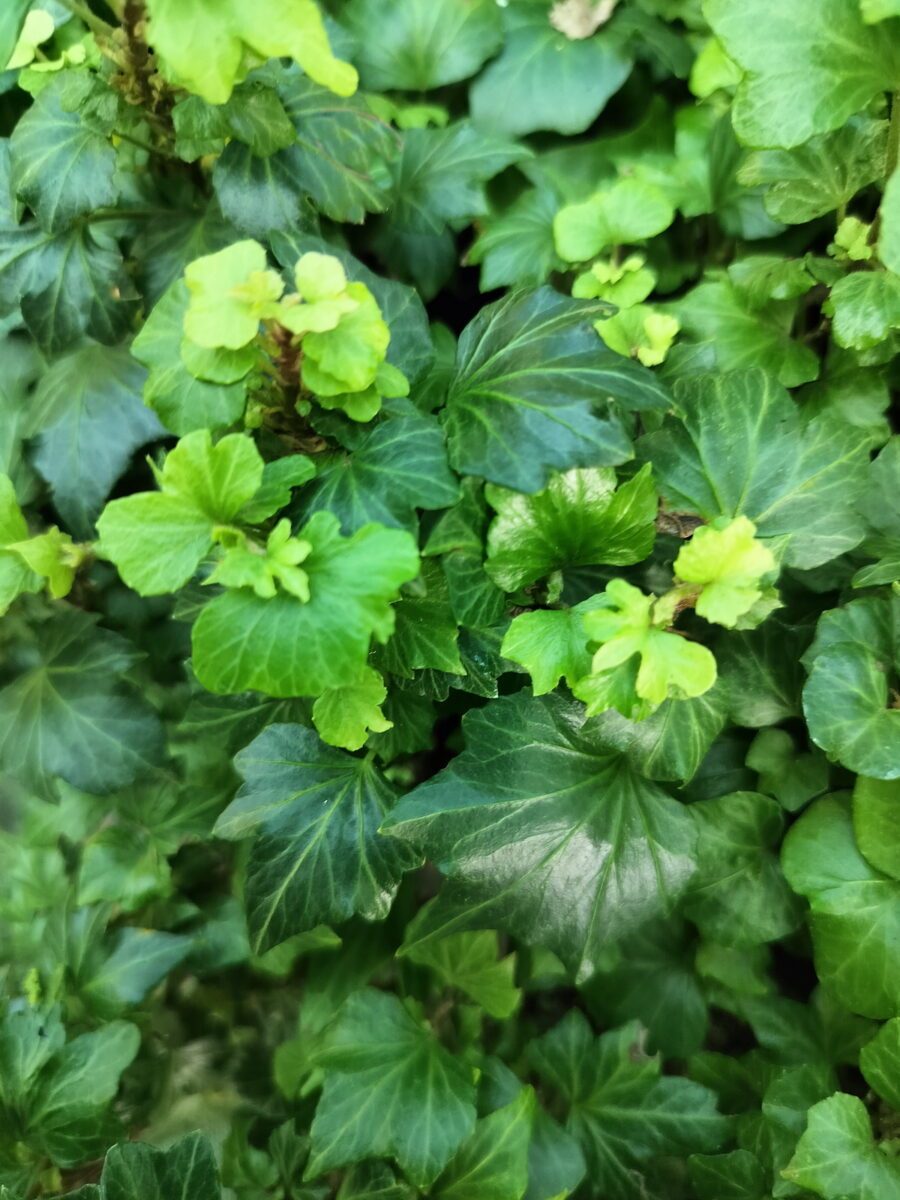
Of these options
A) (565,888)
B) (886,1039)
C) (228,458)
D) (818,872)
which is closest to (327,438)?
(228,458)

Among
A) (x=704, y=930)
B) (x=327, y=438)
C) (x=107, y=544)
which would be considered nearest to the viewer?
(x=107, y=544)

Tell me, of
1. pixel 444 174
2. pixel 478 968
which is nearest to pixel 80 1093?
pixel 478 968

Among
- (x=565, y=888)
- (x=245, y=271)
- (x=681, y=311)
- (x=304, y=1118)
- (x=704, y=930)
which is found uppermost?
(x=245, y=271)

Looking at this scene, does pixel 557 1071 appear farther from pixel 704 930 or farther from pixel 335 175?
pixel 335 175

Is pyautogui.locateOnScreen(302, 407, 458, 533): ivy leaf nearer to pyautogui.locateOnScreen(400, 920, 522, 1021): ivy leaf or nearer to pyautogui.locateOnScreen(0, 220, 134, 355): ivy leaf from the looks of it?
pyautogui.locateOnScreen(0, 220, 134, 355): ivy leaf

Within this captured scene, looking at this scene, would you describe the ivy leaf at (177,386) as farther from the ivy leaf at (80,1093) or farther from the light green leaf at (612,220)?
the ivy leaf at (80,1093)

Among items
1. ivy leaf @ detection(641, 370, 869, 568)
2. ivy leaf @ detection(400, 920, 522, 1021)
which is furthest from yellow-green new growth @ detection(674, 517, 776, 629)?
ivy leaf @ detection(400, 920, 522, 1021)
